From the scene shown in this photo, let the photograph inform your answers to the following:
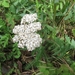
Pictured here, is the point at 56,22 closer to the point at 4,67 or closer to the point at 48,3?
the point at 48,3

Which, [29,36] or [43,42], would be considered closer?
[29,36]

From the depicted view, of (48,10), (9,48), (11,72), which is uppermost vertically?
(48,10)

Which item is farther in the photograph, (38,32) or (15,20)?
(15,20)

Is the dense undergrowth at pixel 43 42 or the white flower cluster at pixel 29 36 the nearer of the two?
the white flower cluster at pixel 29 36

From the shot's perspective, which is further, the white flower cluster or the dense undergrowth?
the dense undergrowth

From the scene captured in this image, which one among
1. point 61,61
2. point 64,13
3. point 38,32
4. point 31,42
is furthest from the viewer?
point 64,13

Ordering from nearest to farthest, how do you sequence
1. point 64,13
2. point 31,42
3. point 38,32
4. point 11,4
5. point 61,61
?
point 31,42, point 38,32, point 61,61, point 64,13, point 11,4

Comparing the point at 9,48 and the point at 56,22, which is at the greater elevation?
the point at 56,22

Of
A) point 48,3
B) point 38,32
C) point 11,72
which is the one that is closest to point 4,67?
point 11,72
